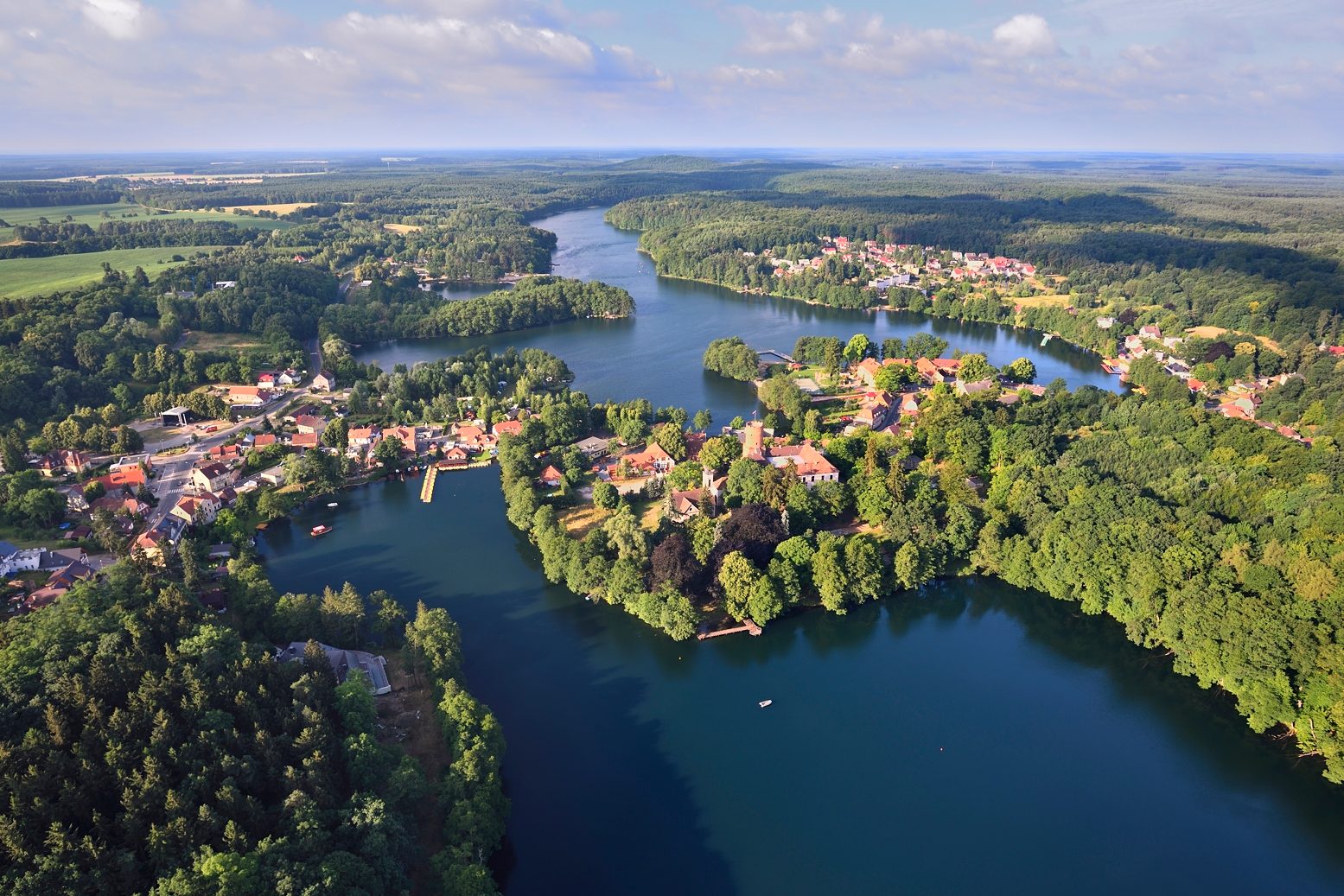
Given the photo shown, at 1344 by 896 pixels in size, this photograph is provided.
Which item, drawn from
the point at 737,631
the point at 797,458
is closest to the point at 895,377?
the point at 797,458

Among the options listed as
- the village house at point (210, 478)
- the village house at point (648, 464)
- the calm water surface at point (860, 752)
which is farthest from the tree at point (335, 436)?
the village house at point (648, 464)

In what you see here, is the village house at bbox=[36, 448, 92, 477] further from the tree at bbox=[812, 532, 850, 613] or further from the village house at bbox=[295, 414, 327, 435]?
the tree at bbox=[812, 532, 850, 613]

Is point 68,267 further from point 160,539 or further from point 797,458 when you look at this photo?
point 797,458

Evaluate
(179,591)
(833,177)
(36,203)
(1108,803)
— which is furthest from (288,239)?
(833,177)

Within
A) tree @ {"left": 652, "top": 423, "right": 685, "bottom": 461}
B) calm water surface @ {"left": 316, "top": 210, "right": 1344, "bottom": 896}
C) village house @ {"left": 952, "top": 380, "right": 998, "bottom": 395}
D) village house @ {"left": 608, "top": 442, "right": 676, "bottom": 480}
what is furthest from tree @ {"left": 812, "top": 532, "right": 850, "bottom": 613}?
village house @ {"left": 952, "top": 380, "right": 998, "bottom": 395}

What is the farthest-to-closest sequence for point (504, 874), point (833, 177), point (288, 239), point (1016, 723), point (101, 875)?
point (833, 177) → point (288, 239) → point (1016, 723) → point (504, 874) → point (101, 875)

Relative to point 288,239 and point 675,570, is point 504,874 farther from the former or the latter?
point 288,239
